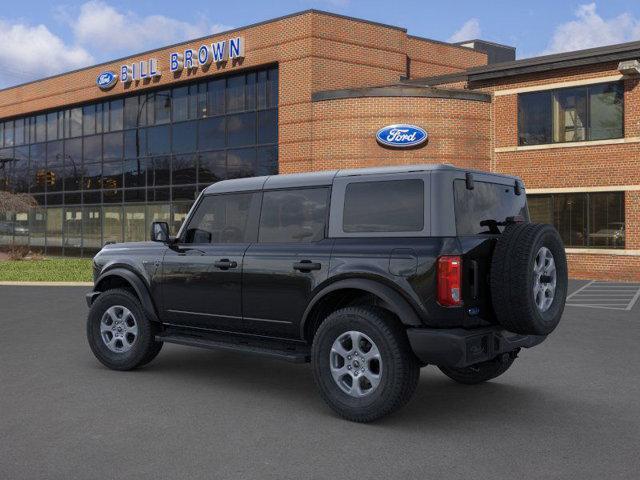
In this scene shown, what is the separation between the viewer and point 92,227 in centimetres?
3173

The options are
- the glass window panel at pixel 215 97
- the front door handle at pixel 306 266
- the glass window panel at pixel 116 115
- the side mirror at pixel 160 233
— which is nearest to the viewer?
the front door handle at pixel 306 266

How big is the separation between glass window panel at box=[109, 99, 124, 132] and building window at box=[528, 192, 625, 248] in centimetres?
1809

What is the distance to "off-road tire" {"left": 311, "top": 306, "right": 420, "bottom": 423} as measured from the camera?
5.17m

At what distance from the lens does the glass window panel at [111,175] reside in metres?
30.3

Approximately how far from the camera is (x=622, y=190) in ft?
65.6

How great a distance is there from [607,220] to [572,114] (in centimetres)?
339

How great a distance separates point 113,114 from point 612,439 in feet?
94.9

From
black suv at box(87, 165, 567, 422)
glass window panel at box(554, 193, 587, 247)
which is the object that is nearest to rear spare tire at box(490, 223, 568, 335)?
black suv at box(87, 165, 567, 422)

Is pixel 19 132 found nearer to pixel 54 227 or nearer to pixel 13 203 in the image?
pixel 13 203

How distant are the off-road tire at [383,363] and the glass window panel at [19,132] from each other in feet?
113

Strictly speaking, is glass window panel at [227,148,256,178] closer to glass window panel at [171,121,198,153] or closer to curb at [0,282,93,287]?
glass window panel at [171,121,198,153]

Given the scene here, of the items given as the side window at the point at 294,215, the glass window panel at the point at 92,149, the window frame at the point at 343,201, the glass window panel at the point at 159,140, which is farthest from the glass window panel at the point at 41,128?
the window frame at the point at 343,201

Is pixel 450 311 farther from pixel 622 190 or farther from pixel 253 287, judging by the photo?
pixel 622 190

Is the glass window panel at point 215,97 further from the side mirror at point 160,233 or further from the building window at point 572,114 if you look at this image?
the side mirror at point 160,233
